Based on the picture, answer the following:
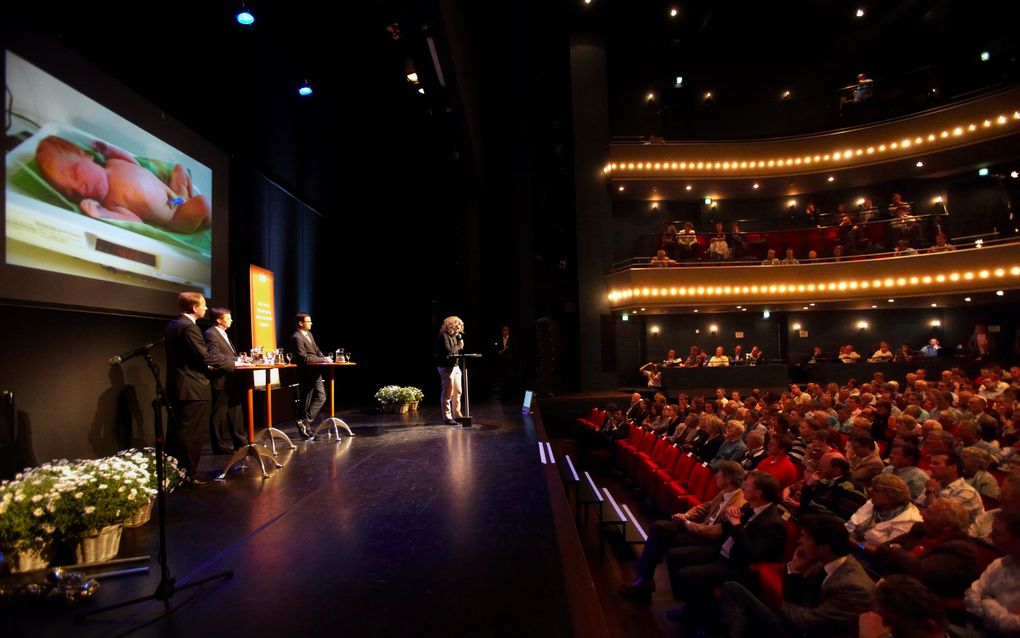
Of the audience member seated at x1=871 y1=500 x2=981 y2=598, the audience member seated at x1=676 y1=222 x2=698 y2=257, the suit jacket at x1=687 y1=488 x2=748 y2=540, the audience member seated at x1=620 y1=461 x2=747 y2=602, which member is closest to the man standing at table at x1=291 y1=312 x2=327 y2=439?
the audience member seated at x1=620 y1=461 x2=747 y2=602

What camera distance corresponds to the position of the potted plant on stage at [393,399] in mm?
8875

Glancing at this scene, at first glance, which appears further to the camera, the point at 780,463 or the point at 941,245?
the point at 941,245

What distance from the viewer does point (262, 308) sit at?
23.7ft

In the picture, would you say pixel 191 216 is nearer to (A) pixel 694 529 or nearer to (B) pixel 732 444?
(A) pixel 694 529

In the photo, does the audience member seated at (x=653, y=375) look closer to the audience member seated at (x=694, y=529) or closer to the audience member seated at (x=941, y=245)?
the audience member seated at (x=941, y=245)

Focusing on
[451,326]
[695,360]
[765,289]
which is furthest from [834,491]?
[765,289]

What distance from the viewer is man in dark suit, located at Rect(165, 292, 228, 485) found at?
4.12 meters

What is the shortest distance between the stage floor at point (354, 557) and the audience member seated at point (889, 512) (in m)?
1.81

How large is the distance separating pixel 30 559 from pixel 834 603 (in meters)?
3.74

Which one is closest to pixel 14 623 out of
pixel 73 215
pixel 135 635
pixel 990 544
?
pixel 135 635

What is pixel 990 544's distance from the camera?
9.05 feet

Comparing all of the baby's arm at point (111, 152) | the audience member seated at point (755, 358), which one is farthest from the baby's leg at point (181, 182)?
the audience member seated at point (755, 358)

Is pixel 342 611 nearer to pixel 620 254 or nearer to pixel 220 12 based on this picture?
pixel 220 12

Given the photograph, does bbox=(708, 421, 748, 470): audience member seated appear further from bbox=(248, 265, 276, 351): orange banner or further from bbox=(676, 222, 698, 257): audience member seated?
bbox=(676, 222, 698, 257): audience member seated
